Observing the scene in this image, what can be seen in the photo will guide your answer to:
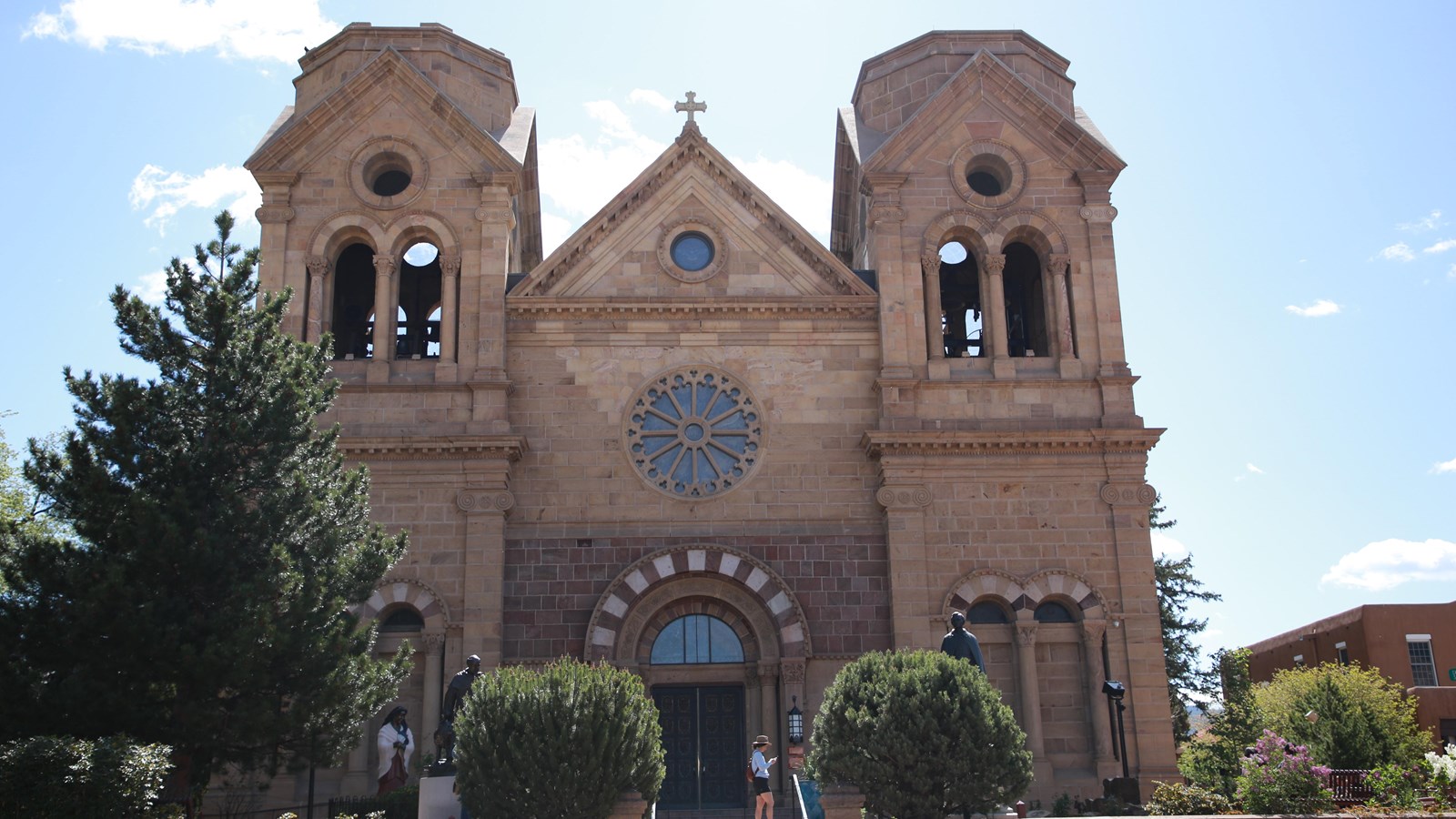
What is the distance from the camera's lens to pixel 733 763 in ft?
92.2

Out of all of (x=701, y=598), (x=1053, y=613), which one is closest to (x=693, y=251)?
(x=701, y=598)

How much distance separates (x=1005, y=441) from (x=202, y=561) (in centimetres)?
1708

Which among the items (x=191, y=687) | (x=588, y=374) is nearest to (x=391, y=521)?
(x=588, y=374)

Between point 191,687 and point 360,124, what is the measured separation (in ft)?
55.3

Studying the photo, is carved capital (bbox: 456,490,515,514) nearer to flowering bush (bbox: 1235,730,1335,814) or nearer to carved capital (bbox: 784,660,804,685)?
carved capital (bbox: 784,660,804,685)

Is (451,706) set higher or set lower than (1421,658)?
lower

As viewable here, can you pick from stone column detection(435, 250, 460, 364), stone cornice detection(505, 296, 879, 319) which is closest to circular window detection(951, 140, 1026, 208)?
stone cornice detection(505, 296, 879, 319)

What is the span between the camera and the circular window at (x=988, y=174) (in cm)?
3206

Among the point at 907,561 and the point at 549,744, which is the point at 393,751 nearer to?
the point at 549,744

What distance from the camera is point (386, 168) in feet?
108

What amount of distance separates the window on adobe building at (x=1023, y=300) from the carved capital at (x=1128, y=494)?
4997 mm

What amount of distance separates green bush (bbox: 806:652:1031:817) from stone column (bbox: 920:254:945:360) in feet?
40.4

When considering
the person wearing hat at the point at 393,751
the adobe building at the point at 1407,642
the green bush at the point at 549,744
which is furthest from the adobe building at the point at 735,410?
the adobe building at the point at 1407,642

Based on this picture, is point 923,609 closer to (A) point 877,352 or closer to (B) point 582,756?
(A) point 877,352
